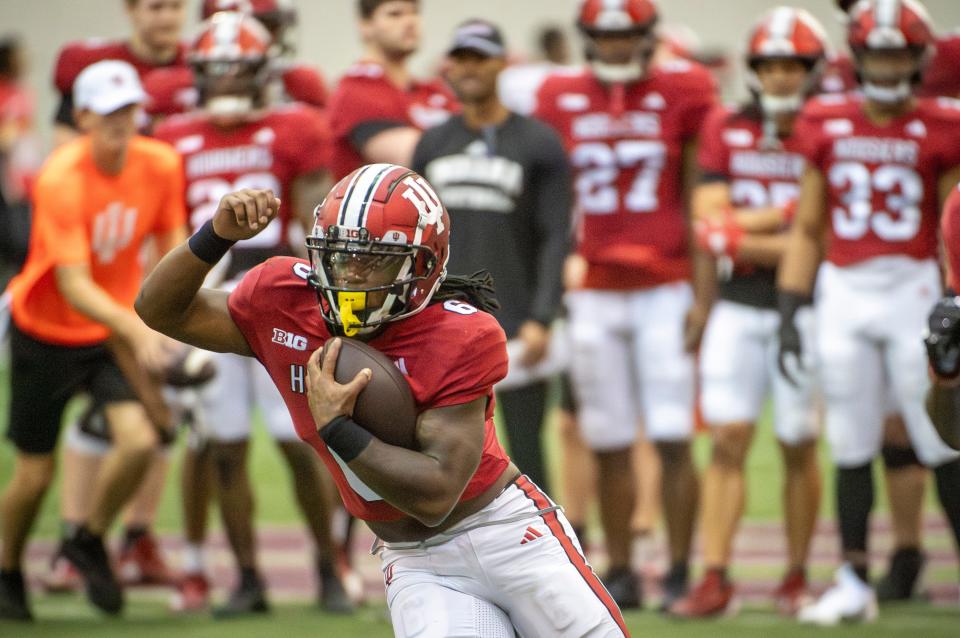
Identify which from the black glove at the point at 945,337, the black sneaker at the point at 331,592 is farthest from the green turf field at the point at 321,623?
the black glove at the point at 945,337

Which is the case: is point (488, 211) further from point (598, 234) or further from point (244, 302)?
point (244, 302)

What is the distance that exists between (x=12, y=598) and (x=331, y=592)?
118cm

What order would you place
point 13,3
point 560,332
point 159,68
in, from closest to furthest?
point 560,332
point 159,68
point 13,3

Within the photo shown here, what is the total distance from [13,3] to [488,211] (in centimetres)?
1427

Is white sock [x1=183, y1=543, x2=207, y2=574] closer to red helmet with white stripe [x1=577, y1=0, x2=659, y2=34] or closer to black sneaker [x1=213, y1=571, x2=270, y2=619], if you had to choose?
black sneaker [x1=213, y1=571, x2=270, y2=619]

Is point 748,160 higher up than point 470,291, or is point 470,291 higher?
point 470,291

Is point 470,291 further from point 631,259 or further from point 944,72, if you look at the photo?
point 944,72

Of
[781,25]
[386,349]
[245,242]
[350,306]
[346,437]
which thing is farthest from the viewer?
[781,25]

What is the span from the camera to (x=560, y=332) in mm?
7000

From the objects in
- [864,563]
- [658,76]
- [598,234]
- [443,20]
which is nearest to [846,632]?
[864,563]

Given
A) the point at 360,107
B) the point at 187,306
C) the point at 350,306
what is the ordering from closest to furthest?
1. the point at 350,306
2. the point at 187,306
3. the point at 360,107

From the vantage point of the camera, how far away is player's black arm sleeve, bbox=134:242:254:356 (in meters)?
3.85

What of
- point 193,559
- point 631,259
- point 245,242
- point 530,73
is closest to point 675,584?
point 631,259

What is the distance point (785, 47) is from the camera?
6.43 metres
